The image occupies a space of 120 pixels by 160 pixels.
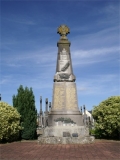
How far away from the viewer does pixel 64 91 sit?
61.7ft

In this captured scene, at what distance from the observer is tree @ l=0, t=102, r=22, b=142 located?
59.8 feet

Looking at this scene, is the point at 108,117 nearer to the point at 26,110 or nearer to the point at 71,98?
the point at 71,98

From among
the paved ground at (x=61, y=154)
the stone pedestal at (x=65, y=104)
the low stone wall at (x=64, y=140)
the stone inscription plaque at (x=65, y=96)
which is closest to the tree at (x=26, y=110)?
the stone pedestal at (x=65, y=104)

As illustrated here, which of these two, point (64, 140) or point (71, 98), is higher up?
point (71, 98)

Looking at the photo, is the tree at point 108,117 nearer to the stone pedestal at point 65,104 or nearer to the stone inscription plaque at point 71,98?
the stone pedestal at point 65,104

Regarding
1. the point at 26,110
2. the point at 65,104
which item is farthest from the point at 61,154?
the point at 26,110

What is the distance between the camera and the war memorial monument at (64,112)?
55.3 ft

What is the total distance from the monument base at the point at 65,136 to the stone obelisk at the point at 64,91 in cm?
57

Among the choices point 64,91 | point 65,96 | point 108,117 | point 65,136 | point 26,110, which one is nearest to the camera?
point 65,136

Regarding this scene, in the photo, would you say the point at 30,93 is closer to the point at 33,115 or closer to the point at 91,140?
the point at 33,115

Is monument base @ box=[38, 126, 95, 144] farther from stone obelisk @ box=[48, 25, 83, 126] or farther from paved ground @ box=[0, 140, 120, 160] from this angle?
paved ground @ box=[0, 140, 120, 160]

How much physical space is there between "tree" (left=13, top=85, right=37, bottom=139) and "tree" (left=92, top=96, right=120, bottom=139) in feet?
21.1

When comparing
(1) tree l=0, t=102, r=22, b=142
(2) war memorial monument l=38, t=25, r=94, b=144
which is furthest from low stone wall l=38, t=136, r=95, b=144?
(1) tree l=0, t=102, r=22, b=142

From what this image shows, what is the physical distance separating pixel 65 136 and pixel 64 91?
12.4 feet
